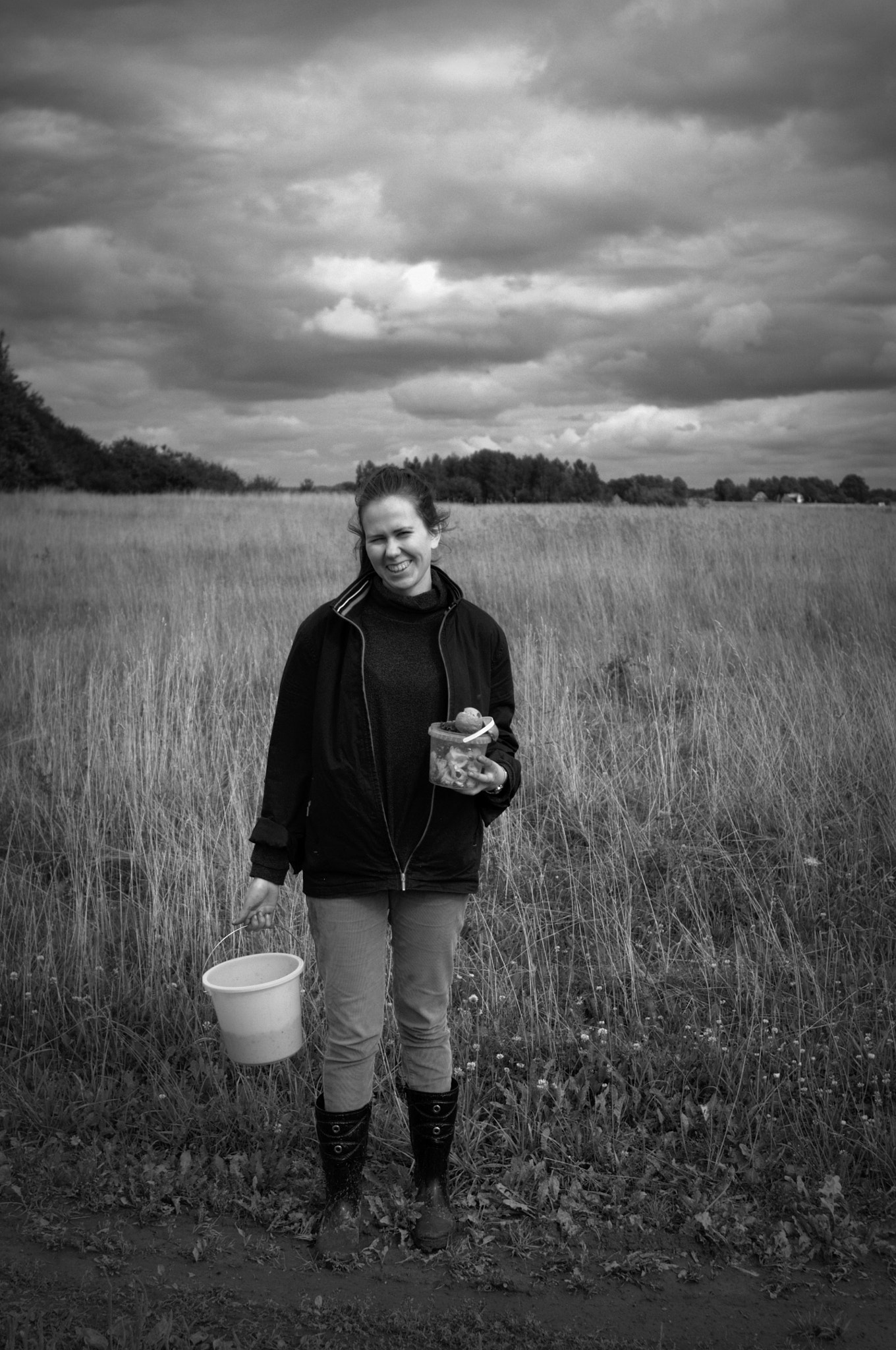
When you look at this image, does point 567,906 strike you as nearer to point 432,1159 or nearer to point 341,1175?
point 432,1159

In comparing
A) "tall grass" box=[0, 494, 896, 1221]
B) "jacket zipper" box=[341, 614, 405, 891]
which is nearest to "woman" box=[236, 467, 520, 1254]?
"jacket zipper" box=[341, 614, 405, 891]

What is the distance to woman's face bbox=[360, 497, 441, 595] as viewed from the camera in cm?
240

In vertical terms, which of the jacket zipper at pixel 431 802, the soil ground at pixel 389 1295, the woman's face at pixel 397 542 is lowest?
the soil ground at pixel 389 1295

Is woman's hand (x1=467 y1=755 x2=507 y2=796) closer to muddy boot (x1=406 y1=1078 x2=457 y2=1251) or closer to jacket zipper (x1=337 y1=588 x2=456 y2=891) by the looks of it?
jacket zipper (x1=337 y1=588 x2=456 y2=891)

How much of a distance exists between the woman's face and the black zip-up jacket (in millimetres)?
95

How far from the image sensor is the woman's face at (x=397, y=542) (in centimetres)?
240

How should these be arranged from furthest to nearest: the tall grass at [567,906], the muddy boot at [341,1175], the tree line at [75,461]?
the tree line at [75,461] < the tall grass at [567,906] < the muddy boot at [341,1175]

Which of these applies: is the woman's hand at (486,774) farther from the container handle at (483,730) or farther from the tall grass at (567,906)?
the tall grass at (567,906)

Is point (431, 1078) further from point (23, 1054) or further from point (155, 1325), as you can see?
point (23, 1054)

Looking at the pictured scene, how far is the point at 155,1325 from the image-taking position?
221 cm

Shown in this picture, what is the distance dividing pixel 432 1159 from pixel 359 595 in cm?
150

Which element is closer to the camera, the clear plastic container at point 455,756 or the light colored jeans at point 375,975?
the clear plastic container at point 455,756

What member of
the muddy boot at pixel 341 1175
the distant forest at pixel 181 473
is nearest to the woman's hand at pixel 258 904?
the muddy boot at pixel 341 1175

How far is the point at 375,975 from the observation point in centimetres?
245
